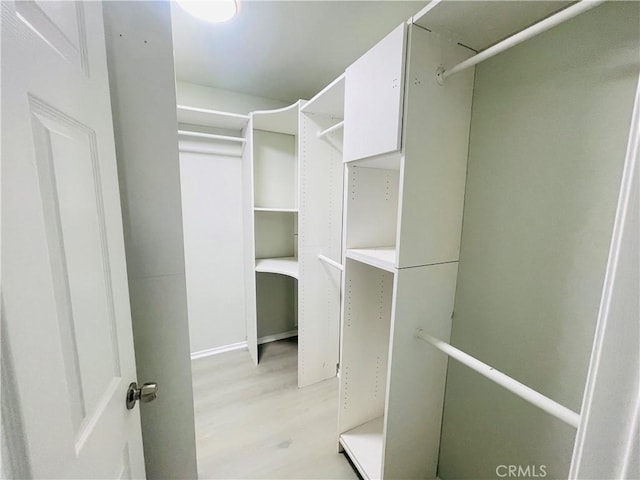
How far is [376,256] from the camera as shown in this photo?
1.13 m

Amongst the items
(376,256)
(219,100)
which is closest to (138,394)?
(376,256)

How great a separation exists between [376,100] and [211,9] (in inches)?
37.8

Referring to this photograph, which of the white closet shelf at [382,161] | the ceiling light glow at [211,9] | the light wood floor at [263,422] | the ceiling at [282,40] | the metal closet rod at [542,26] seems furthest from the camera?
the light wood floor at [263,422]

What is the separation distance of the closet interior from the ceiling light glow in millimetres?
651

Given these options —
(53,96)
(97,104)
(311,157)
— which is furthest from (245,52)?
(53,96)

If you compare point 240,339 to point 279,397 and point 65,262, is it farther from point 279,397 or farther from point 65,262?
point 65,262

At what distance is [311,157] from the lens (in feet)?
6.08

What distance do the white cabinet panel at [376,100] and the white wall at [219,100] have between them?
1457 mm

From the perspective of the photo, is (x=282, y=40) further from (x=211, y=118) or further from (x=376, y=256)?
(x=376, y=256)

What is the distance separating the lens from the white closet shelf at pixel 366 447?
1.29 meters

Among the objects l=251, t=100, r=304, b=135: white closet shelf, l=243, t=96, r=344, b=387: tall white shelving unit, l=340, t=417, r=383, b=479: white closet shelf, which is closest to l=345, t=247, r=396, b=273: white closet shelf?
l=243, t=96, r=344, b=387: tall white shelving unit

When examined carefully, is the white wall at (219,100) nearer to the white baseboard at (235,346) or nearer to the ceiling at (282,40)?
the ceiling at (282,40)

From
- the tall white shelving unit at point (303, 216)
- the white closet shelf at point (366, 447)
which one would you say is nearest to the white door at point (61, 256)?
the white closet shelf at point (366, 447)

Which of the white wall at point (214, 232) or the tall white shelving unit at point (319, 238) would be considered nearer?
the tall white shelving unit at point (319, 238)
